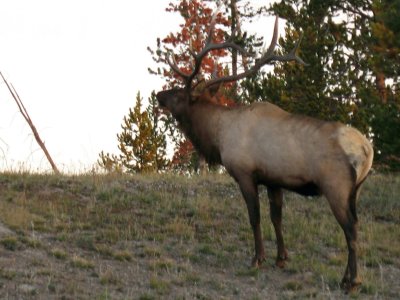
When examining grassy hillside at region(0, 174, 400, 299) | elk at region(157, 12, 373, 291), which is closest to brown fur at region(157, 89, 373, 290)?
elk at region(157, 12, 373, 291)

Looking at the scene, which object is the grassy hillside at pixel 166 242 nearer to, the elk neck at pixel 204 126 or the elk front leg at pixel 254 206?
the elk front leg at pixel 254 206

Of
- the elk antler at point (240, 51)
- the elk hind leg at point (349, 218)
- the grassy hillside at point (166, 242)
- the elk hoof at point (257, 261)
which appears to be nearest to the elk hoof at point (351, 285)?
the elk hind leg at point (349, 218)

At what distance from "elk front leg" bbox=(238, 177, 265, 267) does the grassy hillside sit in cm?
16

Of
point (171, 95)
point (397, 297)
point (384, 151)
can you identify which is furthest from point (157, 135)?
point (397, 297)

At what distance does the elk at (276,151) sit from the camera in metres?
8.36

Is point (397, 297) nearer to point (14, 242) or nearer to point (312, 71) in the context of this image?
point (14, 242)

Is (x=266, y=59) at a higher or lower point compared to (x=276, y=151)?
higher

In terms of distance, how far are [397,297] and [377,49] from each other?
7.18 metres

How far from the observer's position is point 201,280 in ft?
27.9

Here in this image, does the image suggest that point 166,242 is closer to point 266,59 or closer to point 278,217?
point 278,217

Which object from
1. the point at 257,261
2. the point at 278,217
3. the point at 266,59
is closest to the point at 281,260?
the point at 257,261

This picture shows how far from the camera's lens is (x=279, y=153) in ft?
28.9

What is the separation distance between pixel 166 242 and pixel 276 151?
2097 mm

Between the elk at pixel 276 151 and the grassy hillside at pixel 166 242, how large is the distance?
23.1 inches
